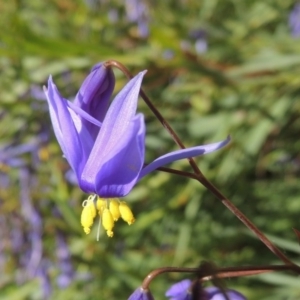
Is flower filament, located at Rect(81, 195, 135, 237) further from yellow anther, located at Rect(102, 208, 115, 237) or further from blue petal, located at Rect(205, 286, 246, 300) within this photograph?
blue petal, located at Rect(205, 286, 246, 300)

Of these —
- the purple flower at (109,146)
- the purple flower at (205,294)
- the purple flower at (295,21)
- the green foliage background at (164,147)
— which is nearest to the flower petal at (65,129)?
the purple flower at (109,146)

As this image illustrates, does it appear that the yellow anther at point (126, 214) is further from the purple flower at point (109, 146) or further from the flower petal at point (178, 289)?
the flower petal at point (178, 289)

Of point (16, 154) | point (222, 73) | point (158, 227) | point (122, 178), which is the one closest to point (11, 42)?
point (16, 154)

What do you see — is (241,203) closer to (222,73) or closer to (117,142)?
(222,73)

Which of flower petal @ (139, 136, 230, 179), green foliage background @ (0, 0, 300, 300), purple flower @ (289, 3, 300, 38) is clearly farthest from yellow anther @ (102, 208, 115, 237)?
purple flower @ (289, 3, 300, 38)

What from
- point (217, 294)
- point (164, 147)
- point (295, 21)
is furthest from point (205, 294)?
point (295, 21)

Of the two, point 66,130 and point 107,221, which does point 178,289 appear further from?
point 66,130
